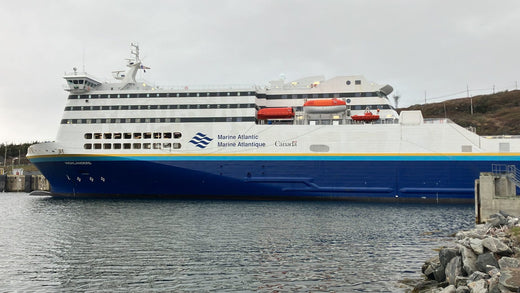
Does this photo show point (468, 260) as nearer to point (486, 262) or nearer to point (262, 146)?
point (486, 262)

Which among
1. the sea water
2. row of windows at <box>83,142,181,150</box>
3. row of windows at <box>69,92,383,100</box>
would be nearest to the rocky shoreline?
the sea water

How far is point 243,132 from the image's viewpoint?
127 feet

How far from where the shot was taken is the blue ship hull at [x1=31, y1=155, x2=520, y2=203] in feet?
117

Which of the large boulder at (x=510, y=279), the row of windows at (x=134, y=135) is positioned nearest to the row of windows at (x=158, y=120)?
the row of windows at (x=134, y=135)

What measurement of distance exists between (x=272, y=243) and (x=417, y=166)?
22.7 metres

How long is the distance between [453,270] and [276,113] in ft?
97.5

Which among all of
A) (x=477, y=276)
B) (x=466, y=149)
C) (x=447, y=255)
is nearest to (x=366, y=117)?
(x=466, y=149)

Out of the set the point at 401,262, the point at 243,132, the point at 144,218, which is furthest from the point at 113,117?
the point at 401,262

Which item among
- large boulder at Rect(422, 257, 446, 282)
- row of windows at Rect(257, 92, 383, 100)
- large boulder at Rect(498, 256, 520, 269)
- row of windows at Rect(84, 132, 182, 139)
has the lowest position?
large boulder at Rect(422, 257, 446, 282)

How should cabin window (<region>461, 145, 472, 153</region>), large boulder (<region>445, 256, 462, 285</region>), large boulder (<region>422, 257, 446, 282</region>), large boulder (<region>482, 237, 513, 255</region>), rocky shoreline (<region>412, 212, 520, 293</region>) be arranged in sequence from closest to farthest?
rocky shoreline (<region>412, 212, 520, 293</region>) < large boulder (<region>445, 256, 462, 285</region>) < large boulder (<region>482, 237, 513, 255</region>) < large boulder (<region>422, 257, 446, 282</region>) < cabin window (<region>461, 145, 472, 153</region>)

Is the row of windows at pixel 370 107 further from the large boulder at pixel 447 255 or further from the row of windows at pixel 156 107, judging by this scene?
the large boulder at pixel 447 255

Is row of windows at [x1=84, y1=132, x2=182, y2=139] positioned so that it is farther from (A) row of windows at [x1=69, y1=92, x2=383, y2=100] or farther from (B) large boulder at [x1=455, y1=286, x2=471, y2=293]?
(B) large boulder at [x1=455, y1=286, x2=471, y2=293]

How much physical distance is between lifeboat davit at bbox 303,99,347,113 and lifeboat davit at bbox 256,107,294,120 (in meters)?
1.75

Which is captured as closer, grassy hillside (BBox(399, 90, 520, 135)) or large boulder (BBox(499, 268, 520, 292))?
large boulder (BBox(499, 268, 520, 292))
